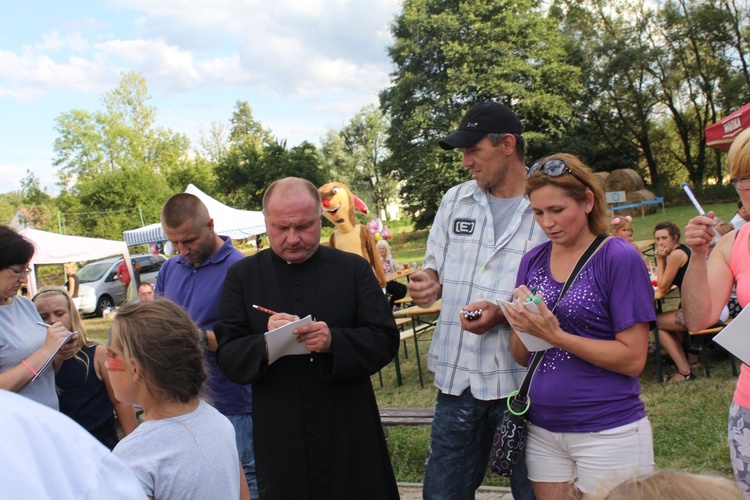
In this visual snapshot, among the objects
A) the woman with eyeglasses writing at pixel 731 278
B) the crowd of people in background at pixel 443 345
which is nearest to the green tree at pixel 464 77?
the crowd of people in background at pixel 443 345

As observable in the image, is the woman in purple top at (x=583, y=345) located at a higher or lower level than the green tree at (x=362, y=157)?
lower

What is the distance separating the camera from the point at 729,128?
949 centimetres

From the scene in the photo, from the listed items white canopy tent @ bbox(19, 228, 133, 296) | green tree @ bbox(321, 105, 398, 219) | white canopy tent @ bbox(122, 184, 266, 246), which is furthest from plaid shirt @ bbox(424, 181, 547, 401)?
green tree @ bbox(321, 105, 398, 219)

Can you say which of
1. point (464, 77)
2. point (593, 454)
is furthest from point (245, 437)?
point (464, 77)

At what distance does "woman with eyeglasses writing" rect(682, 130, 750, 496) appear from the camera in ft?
7.49

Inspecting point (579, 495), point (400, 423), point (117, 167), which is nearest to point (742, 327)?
point (579, 495)

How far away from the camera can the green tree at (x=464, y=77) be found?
35125 mm

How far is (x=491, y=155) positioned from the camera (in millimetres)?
2867

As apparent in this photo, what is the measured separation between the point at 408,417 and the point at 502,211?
2.53 metres

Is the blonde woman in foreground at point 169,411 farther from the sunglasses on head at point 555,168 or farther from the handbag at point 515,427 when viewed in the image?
the sunglasses on head at point 555,168

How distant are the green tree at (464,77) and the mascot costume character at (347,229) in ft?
88.1

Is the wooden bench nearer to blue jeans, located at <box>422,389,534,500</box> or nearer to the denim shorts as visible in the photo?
blue jeans, located at <box>422,389,534,500</box>

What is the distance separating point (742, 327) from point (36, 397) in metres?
3.21

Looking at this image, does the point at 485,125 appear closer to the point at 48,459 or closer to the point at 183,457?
the point at 183,457
